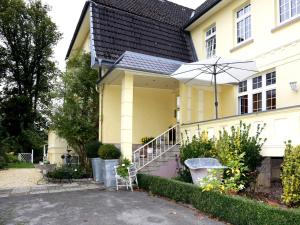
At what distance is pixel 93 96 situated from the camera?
528 inches

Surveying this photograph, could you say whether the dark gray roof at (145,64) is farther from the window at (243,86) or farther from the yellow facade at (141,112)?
the window at (243,86)

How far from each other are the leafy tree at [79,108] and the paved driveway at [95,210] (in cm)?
401

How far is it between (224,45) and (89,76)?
20.8 feet

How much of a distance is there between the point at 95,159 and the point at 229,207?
6.72m

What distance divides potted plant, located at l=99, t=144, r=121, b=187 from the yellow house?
0.37 m

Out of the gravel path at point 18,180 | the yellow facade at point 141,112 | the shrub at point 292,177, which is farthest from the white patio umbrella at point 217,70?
the gravel path at point 18,180

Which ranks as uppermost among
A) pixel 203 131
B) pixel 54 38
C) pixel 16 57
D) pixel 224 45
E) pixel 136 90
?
pixel 54 38

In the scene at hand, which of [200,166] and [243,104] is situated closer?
[200,166]

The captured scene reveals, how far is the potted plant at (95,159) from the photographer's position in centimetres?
1105

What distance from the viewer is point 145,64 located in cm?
1063

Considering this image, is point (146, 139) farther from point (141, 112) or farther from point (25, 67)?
point (25, 67)

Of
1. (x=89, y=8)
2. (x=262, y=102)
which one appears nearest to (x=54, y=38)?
(x=89, y=8)

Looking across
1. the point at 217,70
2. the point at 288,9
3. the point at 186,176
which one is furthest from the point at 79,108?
the point at 288,9

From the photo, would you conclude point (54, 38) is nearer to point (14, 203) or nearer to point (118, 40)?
point (118, 40)
